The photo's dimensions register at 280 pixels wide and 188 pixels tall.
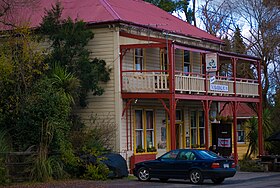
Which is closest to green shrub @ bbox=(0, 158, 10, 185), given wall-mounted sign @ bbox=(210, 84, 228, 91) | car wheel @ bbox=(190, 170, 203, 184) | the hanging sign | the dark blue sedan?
the dark blue sedan

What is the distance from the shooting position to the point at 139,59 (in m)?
31.7

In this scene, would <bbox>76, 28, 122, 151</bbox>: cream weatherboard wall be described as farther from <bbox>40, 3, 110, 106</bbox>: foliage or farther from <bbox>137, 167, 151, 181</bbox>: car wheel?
<bbox>137, 167, 151, 181</bbox>: car wheel

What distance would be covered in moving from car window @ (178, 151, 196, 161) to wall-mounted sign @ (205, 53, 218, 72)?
8432 millimetres

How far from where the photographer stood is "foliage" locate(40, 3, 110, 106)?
28266 millimetres

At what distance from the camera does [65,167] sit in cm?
2514

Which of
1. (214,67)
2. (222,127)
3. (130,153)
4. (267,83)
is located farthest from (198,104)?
(267,83)

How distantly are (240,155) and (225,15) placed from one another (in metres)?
13.4

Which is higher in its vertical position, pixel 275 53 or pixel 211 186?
pixel 275 53

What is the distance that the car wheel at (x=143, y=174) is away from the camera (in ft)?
82.7

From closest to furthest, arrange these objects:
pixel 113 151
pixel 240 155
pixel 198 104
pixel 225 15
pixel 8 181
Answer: pixel 8 181, pixel 113 151, pixel 198 104, pixel 240 155, pixel 225 15

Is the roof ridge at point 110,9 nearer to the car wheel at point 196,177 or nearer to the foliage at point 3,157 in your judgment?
the foliage at point 3,157

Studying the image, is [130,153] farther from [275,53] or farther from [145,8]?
[275,53]

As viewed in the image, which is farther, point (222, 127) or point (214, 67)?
point (222, 127)

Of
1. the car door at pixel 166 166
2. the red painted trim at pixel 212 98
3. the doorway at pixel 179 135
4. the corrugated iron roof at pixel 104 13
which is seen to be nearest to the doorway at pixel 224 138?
the red painted trim at pixel 212 98
